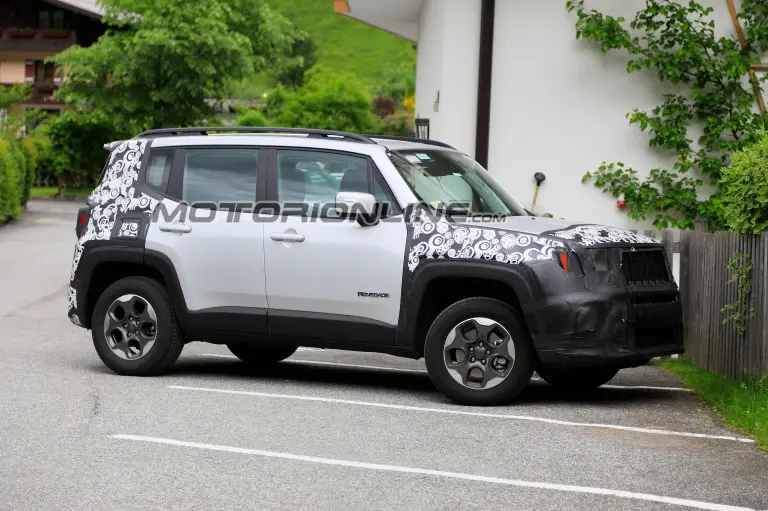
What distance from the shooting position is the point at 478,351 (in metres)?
8.94

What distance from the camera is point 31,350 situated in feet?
40.1

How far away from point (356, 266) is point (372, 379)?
5.25ft

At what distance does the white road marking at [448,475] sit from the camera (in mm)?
6102

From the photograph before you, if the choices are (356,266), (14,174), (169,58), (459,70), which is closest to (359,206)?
(356,266)

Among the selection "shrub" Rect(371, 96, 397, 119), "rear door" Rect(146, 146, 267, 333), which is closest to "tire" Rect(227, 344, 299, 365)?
"rear door" Rect(146, 146, 267, 333)

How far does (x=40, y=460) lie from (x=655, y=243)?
4690 mm

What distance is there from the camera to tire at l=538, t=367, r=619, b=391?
32.2 feet

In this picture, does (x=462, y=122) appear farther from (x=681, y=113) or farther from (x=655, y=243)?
(x=655, y=243)

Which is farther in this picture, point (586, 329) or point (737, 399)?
point (737, 399)

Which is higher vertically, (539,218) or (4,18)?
(4,18)

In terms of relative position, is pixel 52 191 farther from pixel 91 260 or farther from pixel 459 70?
pixel 91 260

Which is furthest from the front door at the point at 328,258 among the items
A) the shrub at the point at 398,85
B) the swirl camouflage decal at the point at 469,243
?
the shrub at the point at 398,85

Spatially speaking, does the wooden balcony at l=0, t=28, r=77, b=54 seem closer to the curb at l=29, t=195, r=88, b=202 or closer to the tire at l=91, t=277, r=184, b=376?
the curb at l=29, t=195, r=88, b=202

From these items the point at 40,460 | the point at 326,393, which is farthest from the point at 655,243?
the point at 40,460
